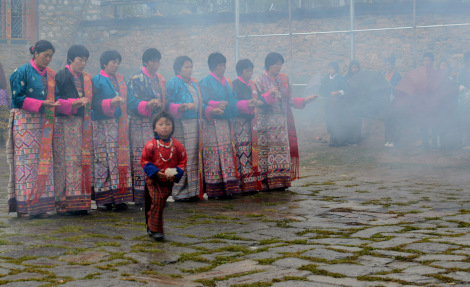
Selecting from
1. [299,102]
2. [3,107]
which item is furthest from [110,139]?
[3,107]

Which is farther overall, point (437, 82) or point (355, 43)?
point (355, 43)

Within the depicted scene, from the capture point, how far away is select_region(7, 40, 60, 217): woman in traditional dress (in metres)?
6.24

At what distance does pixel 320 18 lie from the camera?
697 inches

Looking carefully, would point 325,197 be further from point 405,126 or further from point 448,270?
point 405,126

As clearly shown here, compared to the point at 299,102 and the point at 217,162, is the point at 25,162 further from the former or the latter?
the point at 299,102

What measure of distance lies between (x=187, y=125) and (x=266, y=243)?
283 cm

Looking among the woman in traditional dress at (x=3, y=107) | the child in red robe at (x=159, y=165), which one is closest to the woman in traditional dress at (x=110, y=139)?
the child in red robe at (x=159, y=165)

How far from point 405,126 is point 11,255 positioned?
10812 mm

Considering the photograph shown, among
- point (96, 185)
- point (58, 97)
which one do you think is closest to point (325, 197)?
point (96, 185)

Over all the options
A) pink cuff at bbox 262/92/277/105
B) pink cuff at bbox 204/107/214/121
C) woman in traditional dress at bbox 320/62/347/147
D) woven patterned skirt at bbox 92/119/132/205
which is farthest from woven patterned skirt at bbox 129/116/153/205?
woman in traditional dress at bbox 320/62/347/147

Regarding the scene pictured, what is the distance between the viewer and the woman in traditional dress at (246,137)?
826 cm

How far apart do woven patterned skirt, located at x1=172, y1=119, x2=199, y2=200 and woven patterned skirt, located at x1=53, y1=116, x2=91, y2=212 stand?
4.34ft

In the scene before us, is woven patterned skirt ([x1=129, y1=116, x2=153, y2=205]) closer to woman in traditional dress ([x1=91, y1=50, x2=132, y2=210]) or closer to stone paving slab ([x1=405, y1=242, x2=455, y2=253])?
woman in traditional dress ([x1=91, y1=50, x2=132, y2=210])

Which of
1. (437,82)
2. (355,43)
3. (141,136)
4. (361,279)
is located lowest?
(361,279)
